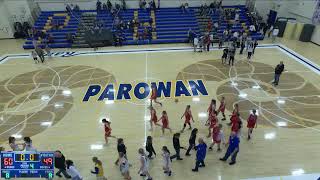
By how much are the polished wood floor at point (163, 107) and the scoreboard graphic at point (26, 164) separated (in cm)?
183

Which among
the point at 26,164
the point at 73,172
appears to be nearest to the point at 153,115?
the point at 73,172

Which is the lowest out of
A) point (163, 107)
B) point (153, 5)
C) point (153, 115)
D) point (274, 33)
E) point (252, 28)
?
point (163, 107)

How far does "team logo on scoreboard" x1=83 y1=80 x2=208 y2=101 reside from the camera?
12.6 metres

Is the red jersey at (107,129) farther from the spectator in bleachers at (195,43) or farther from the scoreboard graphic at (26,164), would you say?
the spectator in bleachers at (195,43)

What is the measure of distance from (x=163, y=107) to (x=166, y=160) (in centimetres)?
433

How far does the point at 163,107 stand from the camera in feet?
38.2

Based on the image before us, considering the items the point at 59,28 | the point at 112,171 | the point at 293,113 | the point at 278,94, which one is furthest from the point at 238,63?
the point at 59,28

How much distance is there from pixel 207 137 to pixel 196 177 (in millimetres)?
2104

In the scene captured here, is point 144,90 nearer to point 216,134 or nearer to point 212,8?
point 216,134

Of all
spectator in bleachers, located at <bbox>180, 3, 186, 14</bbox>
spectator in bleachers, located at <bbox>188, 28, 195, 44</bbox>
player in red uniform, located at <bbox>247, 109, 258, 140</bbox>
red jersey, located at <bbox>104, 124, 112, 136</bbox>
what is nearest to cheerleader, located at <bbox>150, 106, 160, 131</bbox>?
red jersey, located at <bbox>104, 124, 112, 136</bbox>

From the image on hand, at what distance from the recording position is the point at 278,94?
12.4 meters

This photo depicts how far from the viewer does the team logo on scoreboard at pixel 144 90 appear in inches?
496

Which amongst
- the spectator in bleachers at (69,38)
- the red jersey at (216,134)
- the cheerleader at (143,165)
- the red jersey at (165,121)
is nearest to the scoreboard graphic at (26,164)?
the cheerleader at (143,165)

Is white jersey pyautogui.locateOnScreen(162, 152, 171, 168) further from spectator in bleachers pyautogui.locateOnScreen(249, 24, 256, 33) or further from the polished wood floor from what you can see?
spectator in bleachers pyautogui.locateOnScreen(249, 24, 256, 33)
